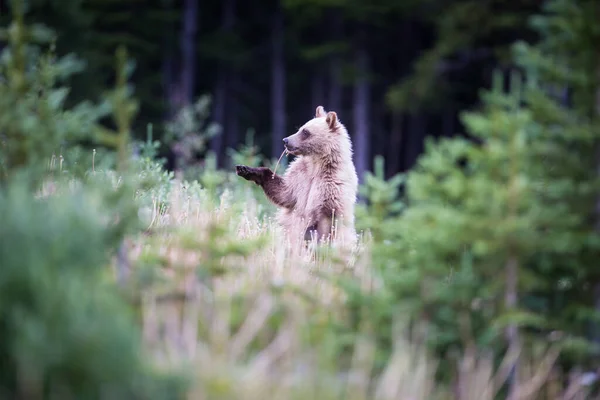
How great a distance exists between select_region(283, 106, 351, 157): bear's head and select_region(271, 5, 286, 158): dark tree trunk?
21.9 meters

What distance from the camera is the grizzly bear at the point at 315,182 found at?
8352 millimetres

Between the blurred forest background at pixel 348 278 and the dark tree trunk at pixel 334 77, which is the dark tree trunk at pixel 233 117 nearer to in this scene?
the dark tree trunk at pixel 334 77

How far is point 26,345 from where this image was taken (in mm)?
3381

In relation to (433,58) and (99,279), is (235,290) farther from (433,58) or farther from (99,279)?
(433,58)

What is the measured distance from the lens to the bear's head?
350 inches

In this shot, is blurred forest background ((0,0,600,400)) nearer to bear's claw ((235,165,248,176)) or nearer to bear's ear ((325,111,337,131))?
bear's claw ((235,165,248,176))

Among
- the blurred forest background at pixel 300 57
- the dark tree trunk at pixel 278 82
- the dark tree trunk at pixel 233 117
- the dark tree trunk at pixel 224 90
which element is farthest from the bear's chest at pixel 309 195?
the dark tree trunk at pixel 233 117

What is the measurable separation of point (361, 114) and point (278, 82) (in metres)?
4.88

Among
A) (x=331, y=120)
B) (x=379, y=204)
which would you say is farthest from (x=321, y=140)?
(x=379, y=204)

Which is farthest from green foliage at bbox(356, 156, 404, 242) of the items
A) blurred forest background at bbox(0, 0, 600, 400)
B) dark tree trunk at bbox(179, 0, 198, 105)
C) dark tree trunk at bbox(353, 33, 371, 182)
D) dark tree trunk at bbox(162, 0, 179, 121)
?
dark tree trunk at bbox(179, 0, 198, 105)

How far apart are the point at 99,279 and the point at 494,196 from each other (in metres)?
2.06

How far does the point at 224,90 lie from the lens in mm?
35750

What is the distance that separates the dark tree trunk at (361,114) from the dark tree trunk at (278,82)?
3243 millimetres

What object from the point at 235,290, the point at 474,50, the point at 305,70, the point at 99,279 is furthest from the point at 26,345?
the point at 305,70
